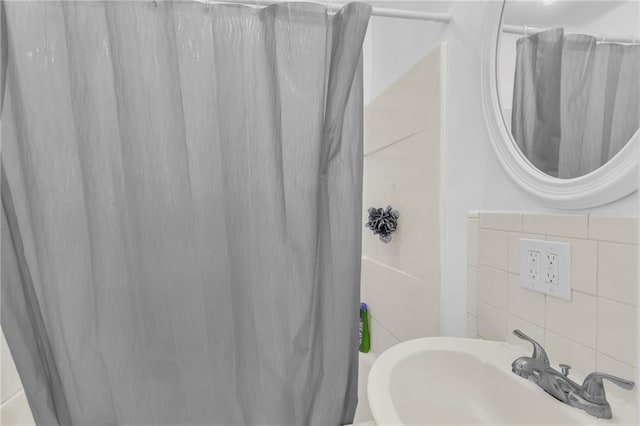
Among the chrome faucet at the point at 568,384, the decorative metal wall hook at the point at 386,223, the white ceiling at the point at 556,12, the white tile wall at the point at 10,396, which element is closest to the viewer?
the chrome faucet at the point at 568,384

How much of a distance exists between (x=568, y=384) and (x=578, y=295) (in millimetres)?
177

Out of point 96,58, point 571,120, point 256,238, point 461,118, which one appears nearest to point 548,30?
point 571,120

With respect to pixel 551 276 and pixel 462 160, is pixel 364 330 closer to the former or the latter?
pixel 462 160

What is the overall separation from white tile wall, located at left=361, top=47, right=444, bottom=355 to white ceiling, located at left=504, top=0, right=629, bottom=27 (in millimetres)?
321

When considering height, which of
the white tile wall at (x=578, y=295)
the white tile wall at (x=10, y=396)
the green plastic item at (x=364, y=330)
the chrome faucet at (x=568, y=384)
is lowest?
the green plastic item at (x=364, y=330)

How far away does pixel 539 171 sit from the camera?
79 cm

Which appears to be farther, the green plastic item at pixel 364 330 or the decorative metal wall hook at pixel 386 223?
the green plastic item at pixel 364 330

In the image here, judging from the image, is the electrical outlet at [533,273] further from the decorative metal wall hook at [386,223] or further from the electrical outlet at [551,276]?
the decorative metal wall hook at [386,223]

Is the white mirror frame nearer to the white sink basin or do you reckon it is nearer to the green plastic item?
the white sink basin

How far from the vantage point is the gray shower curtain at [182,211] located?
0.88 metres

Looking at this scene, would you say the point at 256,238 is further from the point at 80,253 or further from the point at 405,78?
the point at 405,78

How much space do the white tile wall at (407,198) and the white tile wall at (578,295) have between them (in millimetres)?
269

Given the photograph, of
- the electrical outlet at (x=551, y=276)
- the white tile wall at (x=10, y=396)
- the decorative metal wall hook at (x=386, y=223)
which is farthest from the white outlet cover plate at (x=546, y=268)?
the white tile wall at (x=10, y=396)

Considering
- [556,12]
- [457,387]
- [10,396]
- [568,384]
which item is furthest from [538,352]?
[10,396]
